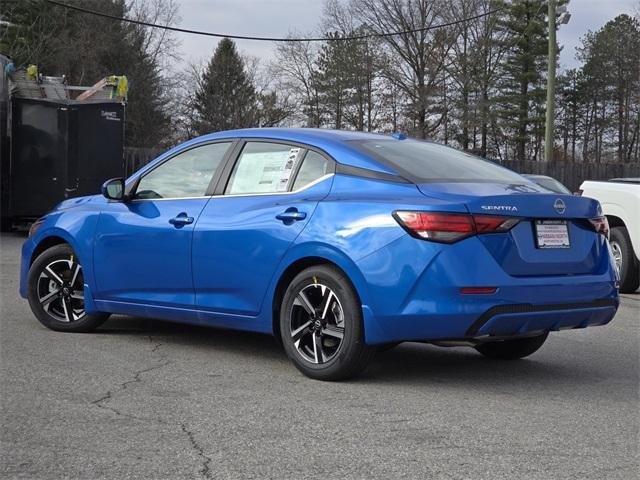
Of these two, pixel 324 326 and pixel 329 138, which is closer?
pixel 324 326

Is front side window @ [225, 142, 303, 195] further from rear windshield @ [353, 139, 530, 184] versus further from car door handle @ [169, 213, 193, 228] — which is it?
rear windshield @ [353, 139, 530, 184]

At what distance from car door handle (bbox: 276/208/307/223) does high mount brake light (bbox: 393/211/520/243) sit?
758 mm

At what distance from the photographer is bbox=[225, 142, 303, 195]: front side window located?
6.36m

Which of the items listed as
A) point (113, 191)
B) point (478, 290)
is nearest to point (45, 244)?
point (113, 191)

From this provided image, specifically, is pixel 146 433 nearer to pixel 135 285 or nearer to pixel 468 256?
pixel 468 256

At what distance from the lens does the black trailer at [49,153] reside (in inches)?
800

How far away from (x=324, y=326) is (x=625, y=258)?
749 centimetres

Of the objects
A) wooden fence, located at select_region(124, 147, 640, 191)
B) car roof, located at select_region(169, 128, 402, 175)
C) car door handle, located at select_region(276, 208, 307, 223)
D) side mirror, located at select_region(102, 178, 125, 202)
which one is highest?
wooden fence, located at select_region(124, 147, 640, 191)

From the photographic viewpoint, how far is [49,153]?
20.3 metres

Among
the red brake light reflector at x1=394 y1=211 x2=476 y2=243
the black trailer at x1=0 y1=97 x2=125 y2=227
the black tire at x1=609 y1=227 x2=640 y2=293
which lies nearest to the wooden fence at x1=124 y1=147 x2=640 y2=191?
the black trailer at x1=0 y1=97 x2=125 y2=227

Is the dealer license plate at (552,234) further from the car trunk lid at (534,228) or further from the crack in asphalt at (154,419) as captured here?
the crack in asphalt at (154,419)

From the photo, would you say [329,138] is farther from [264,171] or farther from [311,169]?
[264,171]

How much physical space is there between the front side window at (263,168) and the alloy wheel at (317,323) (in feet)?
2.56

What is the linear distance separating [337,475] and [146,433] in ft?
3.56
